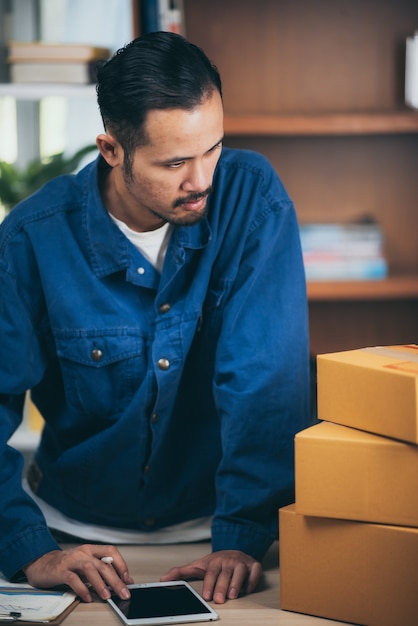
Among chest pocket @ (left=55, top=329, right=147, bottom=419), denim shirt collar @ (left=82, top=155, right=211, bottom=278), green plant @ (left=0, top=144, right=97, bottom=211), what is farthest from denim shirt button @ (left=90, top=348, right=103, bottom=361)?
green plant @ (left=0, top=144, right=97, bottom=211)

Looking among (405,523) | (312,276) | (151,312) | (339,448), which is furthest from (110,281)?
(312,276)

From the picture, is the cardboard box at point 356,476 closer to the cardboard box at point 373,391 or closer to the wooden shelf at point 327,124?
the cardboard box at point 373,391

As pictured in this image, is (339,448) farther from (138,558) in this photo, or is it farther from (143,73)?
(143,73)

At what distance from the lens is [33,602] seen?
1171 mm

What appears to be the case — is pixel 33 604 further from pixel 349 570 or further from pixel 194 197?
pixel 194 197

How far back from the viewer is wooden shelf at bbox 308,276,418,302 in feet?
8.13

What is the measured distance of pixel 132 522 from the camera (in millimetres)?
1508

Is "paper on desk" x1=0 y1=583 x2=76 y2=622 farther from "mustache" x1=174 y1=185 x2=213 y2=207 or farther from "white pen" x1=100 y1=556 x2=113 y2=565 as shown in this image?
"mustache" x1=174 y1=185 x2=213 y2=207

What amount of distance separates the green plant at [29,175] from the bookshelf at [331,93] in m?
0.45

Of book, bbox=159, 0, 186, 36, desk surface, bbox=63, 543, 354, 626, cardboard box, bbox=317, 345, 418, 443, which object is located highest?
book, bbox=159, 0, 186, 36

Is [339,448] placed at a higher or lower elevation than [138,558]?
higher

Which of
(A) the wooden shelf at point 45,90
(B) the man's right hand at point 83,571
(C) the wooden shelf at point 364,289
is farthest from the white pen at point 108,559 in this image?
(A) the wooden shelf at point 45,90

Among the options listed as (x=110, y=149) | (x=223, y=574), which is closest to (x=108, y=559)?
(x=223, y=574)

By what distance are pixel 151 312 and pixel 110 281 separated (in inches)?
3.3
